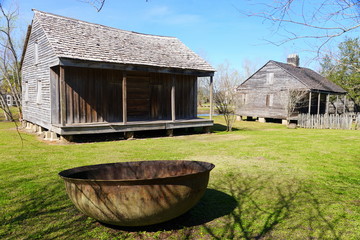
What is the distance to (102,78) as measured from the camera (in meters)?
14.6

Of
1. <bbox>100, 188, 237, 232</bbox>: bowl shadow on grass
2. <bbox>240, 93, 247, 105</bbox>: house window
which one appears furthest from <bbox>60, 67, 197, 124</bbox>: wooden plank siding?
<bbox>240, 93, 247, 105</bbox>: house window

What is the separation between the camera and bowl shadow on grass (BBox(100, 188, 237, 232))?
4391 millimetres

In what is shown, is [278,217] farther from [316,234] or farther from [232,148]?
[232,148]

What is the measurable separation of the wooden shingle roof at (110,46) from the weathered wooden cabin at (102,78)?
4 centimetres

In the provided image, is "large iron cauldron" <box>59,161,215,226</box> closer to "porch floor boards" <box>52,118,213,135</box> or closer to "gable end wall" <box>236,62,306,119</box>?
"porch floor boards" <box>52,118,213,135</box>

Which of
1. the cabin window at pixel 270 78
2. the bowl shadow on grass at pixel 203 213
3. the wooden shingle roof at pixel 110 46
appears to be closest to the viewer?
the bowl shadow on grass at pixel 203 213

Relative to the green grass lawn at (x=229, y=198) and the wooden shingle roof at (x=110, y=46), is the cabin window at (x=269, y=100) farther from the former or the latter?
the green grass lawn at (x=229, y=198)

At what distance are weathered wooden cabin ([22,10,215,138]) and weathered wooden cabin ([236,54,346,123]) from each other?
1222cm

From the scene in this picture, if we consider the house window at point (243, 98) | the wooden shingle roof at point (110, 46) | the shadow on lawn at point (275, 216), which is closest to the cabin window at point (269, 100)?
the house window at point (243, 98)

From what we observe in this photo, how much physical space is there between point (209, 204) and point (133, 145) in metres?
7.53

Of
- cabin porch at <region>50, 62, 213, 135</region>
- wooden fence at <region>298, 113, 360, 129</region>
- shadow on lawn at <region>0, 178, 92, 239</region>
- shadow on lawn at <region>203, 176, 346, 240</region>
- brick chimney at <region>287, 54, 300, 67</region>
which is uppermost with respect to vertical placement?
brick chimney at <region>287, 54, 300, 67</region>

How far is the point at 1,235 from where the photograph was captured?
410cm

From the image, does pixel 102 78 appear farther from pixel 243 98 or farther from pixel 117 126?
pixel 243 98

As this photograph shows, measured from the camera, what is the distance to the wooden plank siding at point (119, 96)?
45.5 feet
